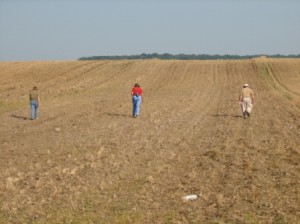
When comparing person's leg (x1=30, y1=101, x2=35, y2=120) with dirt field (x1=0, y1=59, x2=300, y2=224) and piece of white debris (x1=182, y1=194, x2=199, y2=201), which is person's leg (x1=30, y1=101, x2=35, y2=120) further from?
piece of white debris (x1=182, y1=194, x2=199, y2=201)

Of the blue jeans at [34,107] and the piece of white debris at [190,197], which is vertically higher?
the piece of white debris at [190,197]

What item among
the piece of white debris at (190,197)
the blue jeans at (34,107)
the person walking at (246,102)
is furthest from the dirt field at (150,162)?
the blue jeans at (34,107)

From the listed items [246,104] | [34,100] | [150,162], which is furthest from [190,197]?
[34,100]

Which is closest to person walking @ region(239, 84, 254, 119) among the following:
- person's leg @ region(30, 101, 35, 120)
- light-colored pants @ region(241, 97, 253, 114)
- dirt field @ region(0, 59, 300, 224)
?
light-colored pants @ region(241, 97, 253, 114)

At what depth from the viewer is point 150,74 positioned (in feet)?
187

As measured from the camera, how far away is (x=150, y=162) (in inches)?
523

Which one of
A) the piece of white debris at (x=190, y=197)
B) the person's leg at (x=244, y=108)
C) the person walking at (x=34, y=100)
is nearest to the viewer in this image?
the piece of white debris at (x=190, y=197)

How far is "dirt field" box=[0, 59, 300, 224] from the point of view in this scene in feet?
30.3

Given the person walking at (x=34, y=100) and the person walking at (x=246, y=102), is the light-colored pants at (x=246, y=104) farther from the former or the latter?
the person walking at (x=34, y=100)

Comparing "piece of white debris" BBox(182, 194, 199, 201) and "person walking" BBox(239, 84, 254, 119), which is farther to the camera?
"person walking" BBox(239, 84, 254, 119)

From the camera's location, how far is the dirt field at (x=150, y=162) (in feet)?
30.3

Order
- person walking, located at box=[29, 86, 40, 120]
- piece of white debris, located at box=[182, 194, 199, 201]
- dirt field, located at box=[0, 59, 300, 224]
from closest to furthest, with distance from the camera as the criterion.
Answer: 1. dirt field, located at box=[0, 59, 300, 224]
2. piece of white debris, located at box=[182, 194, 199, 201]
3. person walking, located at box=[29, 86, 40, 120]

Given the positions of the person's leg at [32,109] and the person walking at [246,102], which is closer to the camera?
the person walking at [246,102]

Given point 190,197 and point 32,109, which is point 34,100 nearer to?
point 32,109
